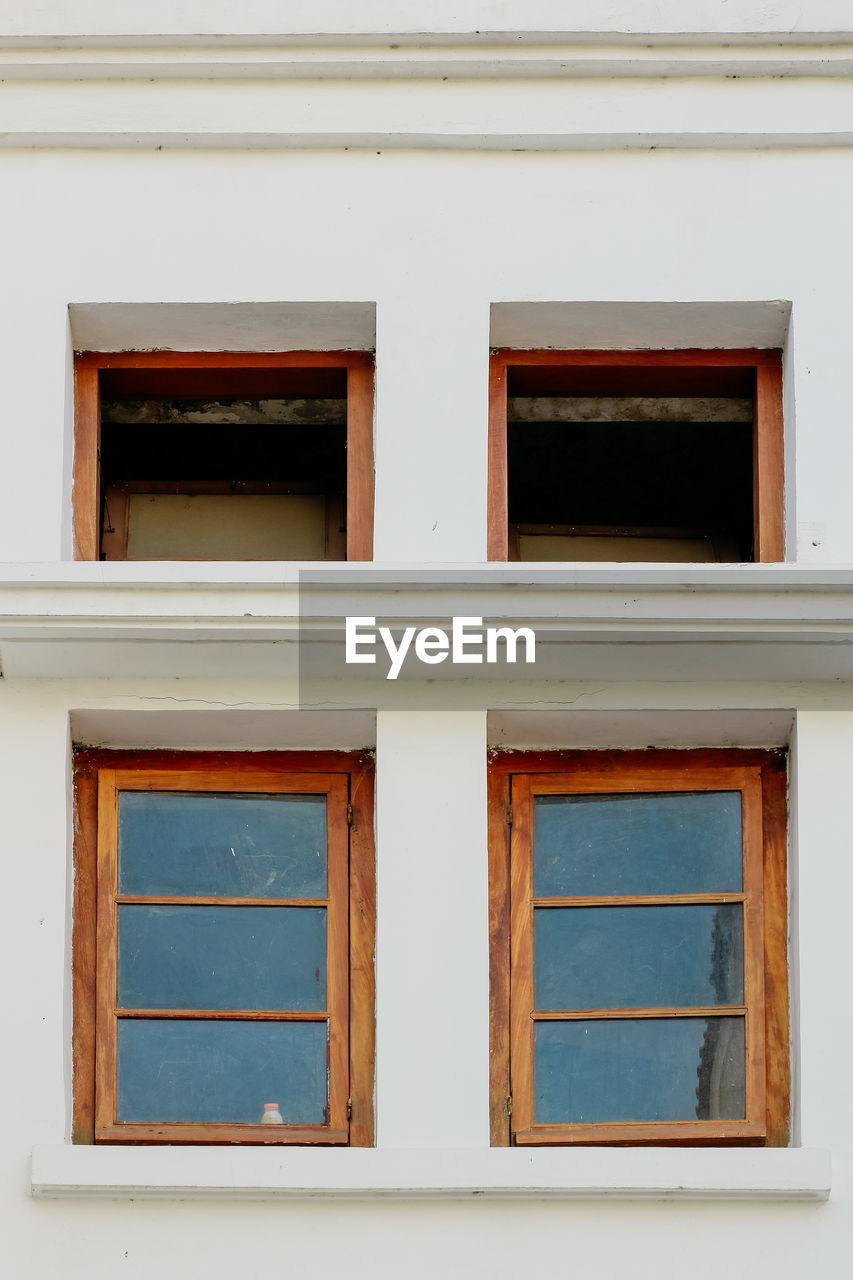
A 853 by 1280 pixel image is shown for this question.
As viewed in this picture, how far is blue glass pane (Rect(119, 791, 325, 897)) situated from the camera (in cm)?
598

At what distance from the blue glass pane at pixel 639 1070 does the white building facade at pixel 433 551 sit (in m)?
0.10

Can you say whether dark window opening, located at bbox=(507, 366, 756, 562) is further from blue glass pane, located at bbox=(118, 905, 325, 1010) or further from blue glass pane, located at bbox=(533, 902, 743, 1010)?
Result: blue glass pane, located at bbox=(118, 905, 325, 1010)

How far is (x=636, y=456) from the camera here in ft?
23.7

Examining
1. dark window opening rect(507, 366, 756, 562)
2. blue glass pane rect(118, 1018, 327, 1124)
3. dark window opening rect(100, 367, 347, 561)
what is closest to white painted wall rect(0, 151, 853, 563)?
dark window opening rect(507, 366, 756, 562)

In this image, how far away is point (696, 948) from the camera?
5922 millimetres

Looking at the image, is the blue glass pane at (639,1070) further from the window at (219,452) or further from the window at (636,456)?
the window at (219,452)

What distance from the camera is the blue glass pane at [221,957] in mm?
5891
